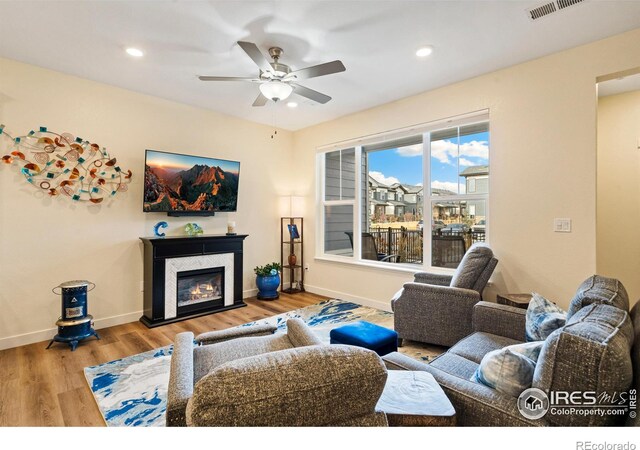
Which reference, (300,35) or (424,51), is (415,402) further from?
(424,51)

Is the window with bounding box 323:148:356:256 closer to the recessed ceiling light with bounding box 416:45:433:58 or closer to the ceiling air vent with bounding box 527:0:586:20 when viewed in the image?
the recessed ceiling light with bounding box 416:45:433:58

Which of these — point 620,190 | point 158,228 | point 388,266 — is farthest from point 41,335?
point 620,190

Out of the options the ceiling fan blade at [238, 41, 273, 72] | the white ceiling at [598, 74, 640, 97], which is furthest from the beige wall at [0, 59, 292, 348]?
the white ceiling at [598, 74, 640, 97]

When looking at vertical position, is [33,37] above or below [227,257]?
above

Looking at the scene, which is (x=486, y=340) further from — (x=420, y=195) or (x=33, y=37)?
(x=33, y=37)

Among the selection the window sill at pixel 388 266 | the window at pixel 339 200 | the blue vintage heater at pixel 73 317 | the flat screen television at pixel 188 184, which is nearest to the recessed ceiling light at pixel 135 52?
the flat screen television at pixel 188 184

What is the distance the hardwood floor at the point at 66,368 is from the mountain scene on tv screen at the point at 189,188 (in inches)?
58.1

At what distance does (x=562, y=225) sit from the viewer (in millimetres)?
2850

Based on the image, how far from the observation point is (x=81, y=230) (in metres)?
3.40

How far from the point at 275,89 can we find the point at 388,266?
2698 mm

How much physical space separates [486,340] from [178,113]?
430 centimetres

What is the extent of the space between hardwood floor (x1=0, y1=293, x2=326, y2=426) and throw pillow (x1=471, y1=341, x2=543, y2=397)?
2.26 metres

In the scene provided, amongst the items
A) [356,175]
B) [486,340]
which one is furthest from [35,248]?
[486,340]
